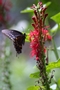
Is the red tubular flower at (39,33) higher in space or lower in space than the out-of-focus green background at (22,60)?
lower

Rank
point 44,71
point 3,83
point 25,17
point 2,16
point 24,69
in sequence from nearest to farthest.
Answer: point 44,71 < point 3,83 < point 2,16 < point 24,69 < point 25,17

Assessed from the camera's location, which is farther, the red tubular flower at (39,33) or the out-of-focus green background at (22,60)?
the out-of-focus green background at (22,60)

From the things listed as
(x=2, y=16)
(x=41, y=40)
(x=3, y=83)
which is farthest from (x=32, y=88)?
(x=2, y=16)

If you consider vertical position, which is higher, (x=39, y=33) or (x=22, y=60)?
(x=22, y=60)

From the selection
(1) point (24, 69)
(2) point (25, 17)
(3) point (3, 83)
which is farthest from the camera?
(2) point (25, 17)

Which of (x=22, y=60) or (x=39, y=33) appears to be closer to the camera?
(x=39, y=33)

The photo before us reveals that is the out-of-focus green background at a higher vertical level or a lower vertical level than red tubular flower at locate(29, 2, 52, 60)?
higher

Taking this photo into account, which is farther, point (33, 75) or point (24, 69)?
point (24, 69)

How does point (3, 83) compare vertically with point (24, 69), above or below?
below

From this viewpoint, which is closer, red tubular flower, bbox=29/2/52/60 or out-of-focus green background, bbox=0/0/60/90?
red tubular flower, bbox=29/2/52/60

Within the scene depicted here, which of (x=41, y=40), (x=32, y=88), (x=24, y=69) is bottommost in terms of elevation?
(x=32, y=88)

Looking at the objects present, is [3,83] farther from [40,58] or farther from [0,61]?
[40,58]
